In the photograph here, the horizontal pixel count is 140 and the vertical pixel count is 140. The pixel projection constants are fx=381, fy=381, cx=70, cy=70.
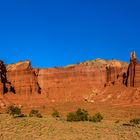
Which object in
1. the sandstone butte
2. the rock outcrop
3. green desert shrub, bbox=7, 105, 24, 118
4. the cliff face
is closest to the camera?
green desert shrub, bbox=7, 105, 24, 118

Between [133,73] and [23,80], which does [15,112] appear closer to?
[133,73]

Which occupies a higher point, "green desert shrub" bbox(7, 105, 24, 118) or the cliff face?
the cliff face

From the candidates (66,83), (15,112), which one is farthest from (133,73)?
(15,112)

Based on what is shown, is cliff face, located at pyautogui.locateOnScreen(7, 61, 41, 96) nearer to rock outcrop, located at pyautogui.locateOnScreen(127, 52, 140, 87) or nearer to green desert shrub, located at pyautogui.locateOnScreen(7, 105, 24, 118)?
rock outcrop, located at pyautogui.locateOnScreen(127, 52, 140, 87)

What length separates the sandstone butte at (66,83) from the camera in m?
107

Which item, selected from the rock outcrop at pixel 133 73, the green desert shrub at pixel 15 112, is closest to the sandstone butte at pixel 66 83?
the rock outcrop at pixel 133 73

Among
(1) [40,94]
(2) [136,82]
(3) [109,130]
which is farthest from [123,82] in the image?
(3) [109,130]

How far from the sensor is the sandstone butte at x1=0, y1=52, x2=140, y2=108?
107m

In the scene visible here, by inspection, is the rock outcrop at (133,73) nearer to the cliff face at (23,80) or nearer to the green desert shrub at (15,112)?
the cliff face at (23,80)

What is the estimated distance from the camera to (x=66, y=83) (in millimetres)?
128500

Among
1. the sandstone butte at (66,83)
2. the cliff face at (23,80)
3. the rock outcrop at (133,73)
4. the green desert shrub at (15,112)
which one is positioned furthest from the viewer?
the cliff face at (23,80)

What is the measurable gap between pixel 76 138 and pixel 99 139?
0.90 meters

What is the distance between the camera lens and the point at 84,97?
120938 millimetres

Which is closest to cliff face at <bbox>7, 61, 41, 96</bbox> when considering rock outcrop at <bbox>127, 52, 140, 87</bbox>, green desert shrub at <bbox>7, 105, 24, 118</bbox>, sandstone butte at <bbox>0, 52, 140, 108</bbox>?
sandstone butte at <bbox>0, 52, 140, 108</bbox>
